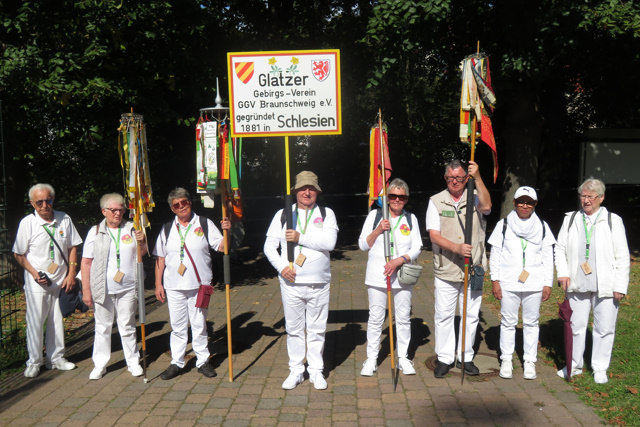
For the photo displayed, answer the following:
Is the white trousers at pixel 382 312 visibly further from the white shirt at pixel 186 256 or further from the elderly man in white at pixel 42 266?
the elderly man in white at pixel 42 266

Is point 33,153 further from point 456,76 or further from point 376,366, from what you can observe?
point 456,76

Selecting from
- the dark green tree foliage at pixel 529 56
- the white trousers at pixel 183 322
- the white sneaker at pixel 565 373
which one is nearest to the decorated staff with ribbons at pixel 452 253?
the white sneaker at pixel 565 373

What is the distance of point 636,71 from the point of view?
14.5 m

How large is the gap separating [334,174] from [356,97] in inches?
116

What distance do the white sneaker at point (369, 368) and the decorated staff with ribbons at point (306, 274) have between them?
48 centimetres

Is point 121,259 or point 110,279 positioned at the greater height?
point 121,259

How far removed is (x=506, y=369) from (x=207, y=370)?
302cm

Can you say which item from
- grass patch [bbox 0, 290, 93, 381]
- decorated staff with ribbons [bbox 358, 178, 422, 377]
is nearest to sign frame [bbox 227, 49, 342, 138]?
decorated staff with ribbons [bbox 358, 178, 422, 377]

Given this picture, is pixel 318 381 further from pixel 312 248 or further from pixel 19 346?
pixel 19 346

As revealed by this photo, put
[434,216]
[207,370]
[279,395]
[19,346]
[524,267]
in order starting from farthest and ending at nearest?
[19,346] < [207,370] < [434,216] < [524,267] < [279,395]

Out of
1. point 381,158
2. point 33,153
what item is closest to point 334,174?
point 33,153

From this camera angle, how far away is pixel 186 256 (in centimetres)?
612

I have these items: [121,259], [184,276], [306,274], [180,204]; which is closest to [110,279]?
[121,259]

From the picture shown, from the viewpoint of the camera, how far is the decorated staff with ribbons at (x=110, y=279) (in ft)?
20.2
